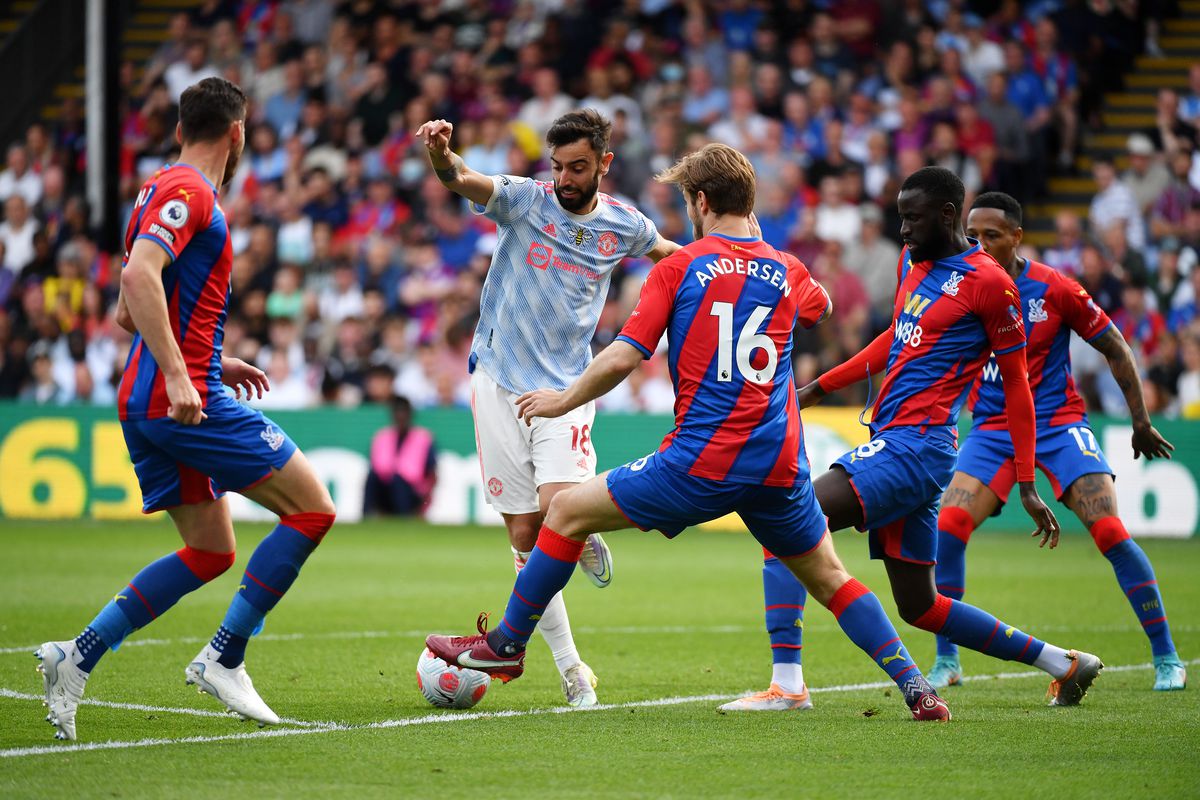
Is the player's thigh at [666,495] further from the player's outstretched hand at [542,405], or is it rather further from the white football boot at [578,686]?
the white football boot at [578,686]

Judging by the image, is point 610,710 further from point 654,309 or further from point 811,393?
point 654,309

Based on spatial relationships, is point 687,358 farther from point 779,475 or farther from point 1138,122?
point 1138,122

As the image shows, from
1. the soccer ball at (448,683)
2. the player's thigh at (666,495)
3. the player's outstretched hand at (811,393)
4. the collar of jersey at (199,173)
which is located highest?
the collar of jersey at (199,173)

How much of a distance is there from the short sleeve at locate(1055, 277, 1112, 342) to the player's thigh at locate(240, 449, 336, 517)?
380cm

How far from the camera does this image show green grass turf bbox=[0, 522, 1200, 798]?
5238 mm

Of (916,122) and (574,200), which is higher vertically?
(916,122)

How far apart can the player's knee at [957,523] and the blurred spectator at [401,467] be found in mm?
10245

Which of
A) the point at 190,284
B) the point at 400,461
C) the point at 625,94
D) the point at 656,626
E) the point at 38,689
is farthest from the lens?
the point at 625,94

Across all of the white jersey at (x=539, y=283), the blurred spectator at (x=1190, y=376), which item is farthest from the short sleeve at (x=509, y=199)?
the blurred spectator at (x=1190, y=376)

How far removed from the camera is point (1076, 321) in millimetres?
7855

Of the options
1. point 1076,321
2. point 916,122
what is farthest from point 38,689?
point 916,122

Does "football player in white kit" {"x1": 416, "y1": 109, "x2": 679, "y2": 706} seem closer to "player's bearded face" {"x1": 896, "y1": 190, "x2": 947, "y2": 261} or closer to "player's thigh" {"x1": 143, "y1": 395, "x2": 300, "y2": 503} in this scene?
"player's bearded face" {"x1": 896, "y1": 190, "x2": 947, "y2": 261}

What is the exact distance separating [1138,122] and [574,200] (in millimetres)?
15889

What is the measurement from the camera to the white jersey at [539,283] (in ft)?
24.0
